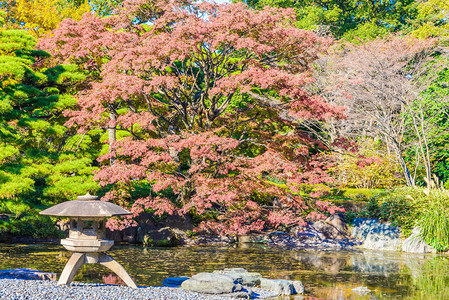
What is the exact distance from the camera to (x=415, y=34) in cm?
2309

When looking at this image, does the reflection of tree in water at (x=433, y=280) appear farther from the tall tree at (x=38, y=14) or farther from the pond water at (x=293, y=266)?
the tall tree at (x=38, y=14)

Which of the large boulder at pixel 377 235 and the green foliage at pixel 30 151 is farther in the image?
the large boulder at pixel 377 235

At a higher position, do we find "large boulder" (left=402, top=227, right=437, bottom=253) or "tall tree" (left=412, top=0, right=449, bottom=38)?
"tall tree" (left=412, top=0, right=449, bottom=38)

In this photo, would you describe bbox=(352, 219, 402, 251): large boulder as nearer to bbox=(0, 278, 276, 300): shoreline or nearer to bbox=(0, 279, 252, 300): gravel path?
bbox=(0, 278, 276, 300): shoreline

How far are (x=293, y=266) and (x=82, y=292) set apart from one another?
5.37 m

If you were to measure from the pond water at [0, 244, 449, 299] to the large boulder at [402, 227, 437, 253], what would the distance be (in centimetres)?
61

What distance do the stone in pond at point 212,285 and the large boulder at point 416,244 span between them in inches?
324

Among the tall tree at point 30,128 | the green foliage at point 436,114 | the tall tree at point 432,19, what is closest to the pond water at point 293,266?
the tall tree at point 30,128

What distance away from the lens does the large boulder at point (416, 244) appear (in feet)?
42.8

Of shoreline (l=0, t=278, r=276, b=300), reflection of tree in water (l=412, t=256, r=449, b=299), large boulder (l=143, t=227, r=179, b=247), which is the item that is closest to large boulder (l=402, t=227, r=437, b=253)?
reflection of tree in water (l=412, t=256, r=449, b=299)

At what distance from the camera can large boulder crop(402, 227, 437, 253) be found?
42.8 feet

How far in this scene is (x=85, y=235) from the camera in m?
6.86

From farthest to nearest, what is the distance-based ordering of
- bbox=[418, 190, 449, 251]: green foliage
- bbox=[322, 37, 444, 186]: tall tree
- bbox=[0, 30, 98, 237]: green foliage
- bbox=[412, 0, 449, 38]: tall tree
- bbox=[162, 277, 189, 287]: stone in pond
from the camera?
bbox=[412, 0, 449, 38]: tall tree
bbox=[322, 37, 444, 186]: tall tree
bbox=[418, 190, 449, 251]: green foliage
bbox=[0, 30, 98, 237]: green foliage
bbox=[162, 277, 189, 287]: stone in pond

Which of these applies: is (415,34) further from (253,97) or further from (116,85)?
(116,85)
